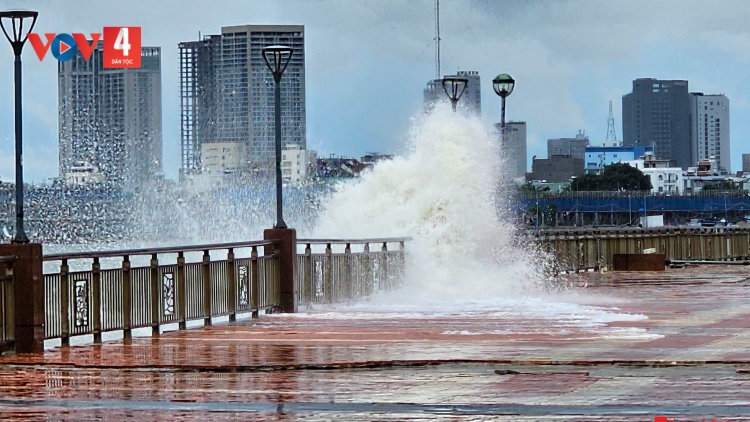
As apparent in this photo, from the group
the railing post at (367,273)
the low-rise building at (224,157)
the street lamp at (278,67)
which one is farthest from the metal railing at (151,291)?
the low-rise building at (224,157)

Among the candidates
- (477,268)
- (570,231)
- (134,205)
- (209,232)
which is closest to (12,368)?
(477,268)

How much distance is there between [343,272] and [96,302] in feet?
25.9

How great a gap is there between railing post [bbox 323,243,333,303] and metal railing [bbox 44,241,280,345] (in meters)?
1.94

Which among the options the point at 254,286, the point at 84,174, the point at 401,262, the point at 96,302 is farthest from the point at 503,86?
the point at 84,174

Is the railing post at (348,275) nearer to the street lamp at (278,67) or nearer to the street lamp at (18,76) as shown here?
the street lamp at (278,67)

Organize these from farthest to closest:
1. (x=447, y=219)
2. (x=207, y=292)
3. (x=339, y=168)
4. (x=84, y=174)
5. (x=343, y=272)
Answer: (x=84, y=174) → (x=339, y=168) → (x=447, y=219) → (x=343, y=272) → (x=207, y=292)

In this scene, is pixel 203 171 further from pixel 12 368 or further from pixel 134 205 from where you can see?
pixel 12 368

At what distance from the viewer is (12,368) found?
1464 centimetres

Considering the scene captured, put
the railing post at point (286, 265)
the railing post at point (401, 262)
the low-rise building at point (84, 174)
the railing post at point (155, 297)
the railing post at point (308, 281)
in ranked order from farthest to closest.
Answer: the low-rise building at point (84, 174), the railing post at point (401, 262), the railing post at point (308, 281), the railing post at point (286, 265), the railing post at point (155, 297)

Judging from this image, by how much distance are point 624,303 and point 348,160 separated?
30.4m

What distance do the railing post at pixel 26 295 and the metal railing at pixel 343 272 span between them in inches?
287

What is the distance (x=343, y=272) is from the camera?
82.9 feet

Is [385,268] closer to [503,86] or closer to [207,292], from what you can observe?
[207,292]

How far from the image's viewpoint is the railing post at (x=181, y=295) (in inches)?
771
